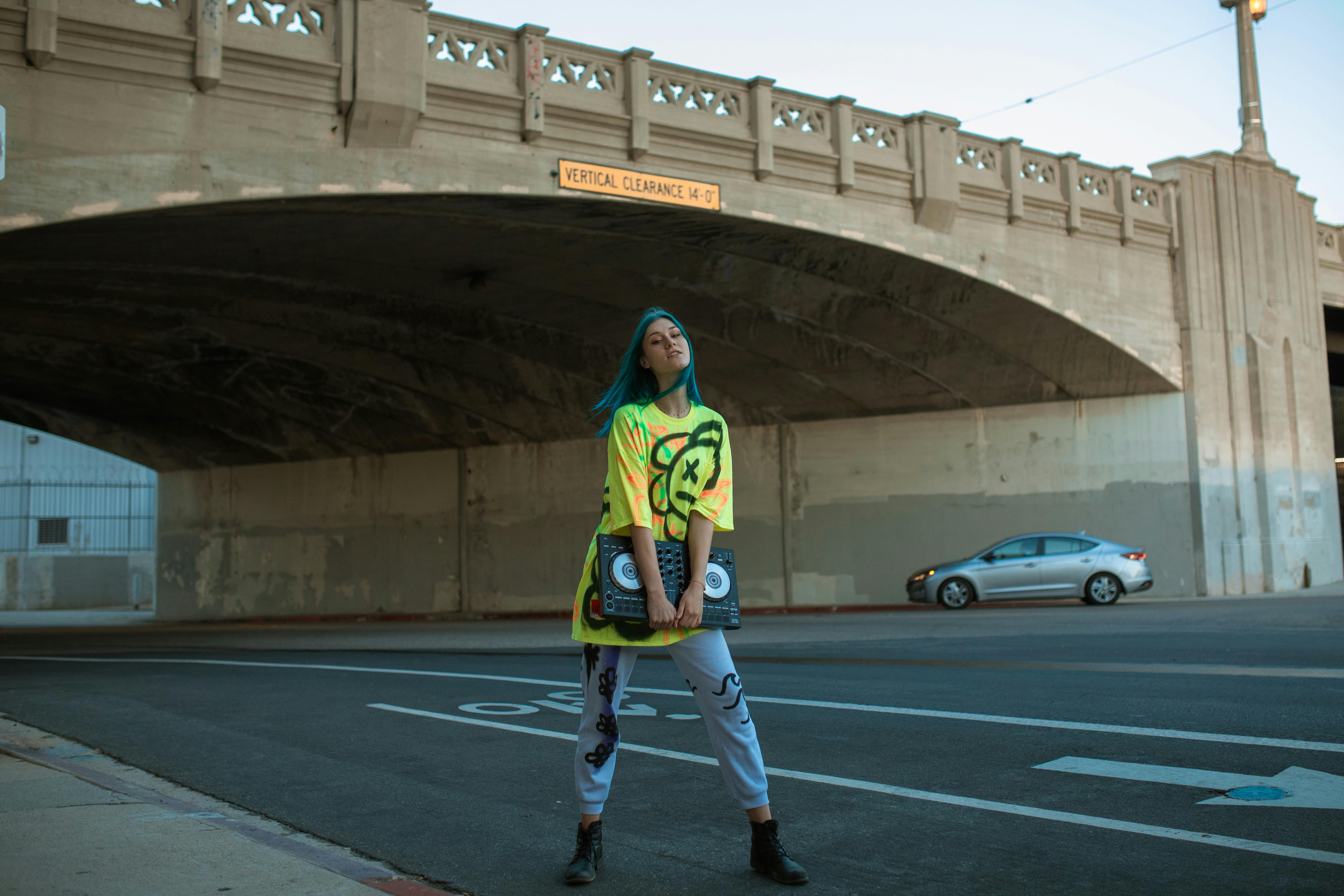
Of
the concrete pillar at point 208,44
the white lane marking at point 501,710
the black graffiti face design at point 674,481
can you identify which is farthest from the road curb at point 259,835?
the concrete pillar at point 208,44

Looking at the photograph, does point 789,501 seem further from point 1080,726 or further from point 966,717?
point 1080,726

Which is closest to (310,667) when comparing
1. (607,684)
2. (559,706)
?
(559,706)

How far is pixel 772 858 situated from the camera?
3701 millimetres

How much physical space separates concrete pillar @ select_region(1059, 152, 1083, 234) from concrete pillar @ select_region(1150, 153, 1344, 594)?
2.71 m

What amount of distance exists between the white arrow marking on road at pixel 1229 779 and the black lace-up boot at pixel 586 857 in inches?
97.9

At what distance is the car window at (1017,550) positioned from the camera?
20266mm


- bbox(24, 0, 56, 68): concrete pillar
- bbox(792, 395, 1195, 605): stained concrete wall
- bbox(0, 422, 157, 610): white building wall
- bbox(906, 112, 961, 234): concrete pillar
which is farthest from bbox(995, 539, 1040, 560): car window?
bbox(0, 422, 157, 610): white building wall

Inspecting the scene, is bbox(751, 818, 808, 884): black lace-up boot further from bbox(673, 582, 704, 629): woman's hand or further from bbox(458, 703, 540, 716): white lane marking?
bbox(458, 703, 540, 716): white lane marking

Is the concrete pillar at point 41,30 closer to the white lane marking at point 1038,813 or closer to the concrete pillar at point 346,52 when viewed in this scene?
the concrete pillar at point 346,52

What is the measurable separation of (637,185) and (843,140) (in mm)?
4175

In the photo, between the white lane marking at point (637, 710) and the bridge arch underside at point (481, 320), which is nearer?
the white lane marking at point (637, 710)

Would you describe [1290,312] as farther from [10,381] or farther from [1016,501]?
[10,381]

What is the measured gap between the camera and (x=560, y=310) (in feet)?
69.6

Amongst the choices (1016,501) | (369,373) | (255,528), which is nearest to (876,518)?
(1016,501)
